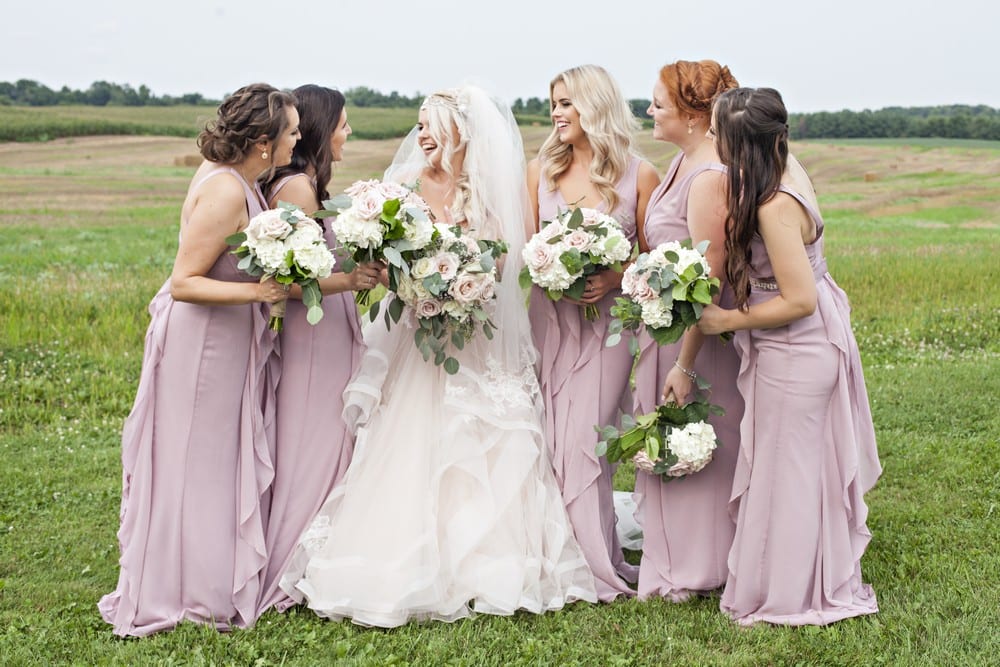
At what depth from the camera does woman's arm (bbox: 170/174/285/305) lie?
5402 millimetres

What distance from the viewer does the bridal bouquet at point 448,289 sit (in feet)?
18.6

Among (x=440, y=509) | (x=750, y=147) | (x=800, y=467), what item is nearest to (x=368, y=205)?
(x=440, y=509)

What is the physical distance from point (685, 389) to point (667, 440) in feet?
1.06

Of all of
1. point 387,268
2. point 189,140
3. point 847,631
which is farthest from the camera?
point 189,140

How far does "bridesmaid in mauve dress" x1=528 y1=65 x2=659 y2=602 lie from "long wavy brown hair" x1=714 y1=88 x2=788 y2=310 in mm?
1106

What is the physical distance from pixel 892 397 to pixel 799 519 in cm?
547

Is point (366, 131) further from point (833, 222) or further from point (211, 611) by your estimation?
point (211, 611)

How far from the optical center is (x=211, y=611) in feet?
18.6

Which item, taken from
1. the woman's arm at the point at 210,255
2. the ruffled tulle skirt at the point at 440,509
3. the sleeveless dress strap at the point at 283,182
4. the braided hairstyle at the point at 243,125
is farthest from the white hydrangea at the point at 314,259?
the ruffled tulle skirt at the point at 440,509

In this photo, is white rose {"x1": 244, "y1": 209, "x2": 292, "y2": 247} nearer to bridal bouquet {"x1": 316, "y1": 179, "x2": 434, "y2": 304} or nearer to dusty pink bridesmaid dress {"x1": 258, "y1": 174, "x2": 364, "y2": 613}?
bridal bouquet {"x1": 316, "y1": 179, "x2": 434, "y2": 304}

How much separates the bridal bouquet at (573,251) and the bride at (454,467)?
0.46 meters

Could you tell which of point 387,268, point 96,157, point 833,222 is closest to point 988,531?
point 387,268

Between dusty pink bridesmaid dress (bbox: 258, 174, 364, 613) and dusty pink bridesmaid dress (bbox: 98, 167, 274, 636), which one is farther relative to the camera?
dusty pink bridesmaid dress (bbox: 258, 174, 364, 613)

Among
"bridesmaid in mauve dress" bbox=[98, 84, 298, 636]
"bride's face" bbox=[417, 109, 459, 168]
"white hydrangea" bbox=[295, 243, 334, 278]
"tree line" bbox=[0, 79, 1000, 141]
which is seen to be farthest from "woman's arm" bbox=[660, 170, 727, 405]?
"tree line" bbox=[0, 79, 1000, 141]
